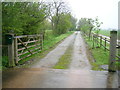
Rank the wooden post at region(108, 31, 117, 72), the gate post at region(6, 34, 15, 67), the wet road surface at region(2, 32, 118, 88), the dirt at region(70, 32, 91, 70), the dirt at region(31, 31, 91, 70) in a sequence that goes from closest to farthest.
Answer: the wet road surface at region(2, 32, 118, 88) < the wooden post at region(108, 31, 117, 72) < the gate post at region(6, 34, 15, 67) < the dirt at region(70, 32, 91, 70) < the dirt at region(31, 31, 91, 70)

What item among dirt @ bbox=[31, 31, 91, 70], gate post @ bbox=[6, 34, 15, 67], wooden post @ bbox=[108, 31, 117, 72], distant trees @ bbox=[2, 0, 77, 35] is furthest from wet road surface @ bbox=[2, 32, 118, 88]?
distant trees @ bbox=[2, 0, 77, 35]

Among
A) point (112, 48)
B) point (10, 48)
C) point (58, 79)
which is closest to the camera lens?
point (58, 79)

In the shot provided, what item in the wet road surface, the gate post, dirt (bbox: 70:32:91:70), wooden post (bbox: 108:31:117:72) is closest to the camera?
the wet road surface

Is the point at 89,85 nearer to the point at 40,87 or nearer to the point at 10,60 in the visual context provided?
the point at 40,87

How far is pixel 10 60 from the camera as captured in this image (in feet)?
17.8

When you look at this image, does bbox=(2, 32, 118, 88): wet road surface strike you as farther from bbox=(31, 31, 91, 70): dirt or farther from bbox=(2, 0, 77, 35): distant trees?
bbox=(2, 0, 77, 35): distant trees

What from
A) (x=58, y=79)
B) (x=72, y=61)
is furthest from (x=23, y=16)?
(x=58, y=79)

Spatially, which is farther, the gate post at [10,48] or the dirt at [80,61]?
the dirt at [80,61]

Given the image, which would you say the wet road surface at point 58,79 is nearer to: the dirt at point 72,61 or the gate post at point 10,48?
the gate post at point 10,48

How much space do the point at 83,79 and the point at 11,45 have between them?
2.92m

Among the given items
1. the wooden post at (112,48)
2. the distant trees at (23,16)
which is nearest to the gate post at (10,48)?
the distant trees at (23,16)

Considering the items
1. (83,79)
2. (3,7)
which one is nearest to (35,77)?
(83,79)

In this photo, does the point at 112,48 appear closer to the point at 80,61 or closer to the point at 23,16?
the point at 80,61

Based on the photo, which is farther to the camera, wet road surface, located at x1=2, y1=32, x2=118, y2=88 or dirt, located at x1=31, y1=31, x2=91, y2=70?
dirt, located at x1=31, y1=31, x2=91, y2=70
